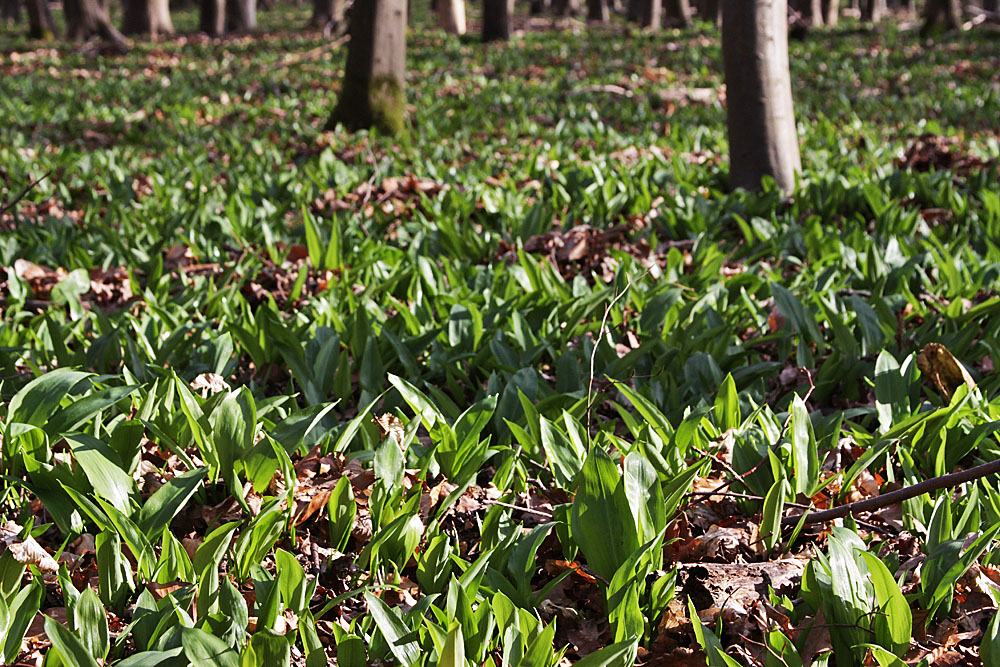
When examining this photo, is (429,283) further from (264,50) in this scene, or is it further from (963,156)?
(264,50)

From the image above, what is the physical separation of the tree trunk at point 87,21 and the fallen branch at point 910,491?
19305mm

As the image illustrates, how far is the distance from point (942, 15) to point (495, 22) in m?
8.71

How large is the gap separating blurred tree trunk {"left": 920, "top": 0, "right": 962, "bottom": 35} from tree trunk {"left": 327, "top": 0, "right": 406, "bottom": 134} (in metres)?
12.8

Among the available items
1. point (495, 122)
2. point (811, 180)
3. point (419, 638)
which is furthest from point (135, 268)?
point (495, 122)

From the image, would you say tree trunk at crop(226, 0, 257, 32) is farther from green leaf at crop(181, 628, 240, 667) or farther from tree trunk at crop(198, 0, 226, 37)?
green leaf at crop(181, 628, 240, 667)

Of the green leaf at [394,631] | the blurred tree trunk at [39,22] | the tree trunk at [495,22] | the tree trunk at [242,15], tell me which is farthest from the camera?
the tree trunk at [242,15]

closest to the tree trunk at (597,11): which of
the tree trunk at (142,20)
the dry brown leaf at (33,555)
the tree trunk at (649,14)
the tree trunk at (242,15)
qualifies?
the tree trunk at (649,14)

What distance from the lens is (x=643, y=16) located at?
1955cm

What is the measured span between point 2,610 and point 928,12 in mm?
19083

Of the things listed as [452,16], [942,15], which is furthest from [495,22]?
[942,15]

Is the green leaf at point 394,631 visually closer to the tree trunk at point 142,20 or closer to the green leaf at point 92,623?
the green leaf at point 92,623

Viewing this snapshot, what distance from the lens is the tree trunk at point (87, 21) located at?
1800 centimetres

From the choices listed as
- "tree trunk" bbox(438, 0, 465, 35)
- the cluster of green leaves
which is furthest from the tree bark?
the cluster of green leaves

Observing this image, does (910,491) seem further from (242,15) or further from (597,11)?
(242,15)
